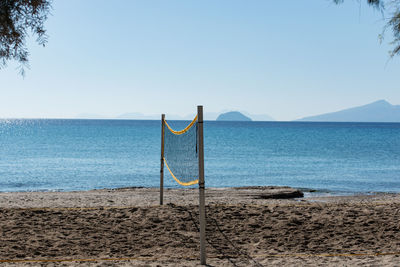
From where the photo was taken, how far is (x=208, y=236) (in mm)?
7359

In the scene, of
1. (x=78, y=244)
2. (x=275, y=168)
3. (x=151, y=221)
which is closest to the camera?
(x=78, y=244)

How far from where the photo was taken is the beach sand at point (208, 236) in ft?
20.1

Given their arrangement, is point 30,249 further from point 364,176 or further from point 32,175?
point 364,176

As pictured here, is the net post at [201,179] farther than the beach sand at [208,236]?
No

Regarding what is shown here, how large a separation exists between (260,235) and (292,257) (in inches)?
43.4

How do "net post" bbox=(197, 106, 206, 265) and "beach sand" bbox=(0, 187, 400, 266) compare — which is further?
"beach sand" bbox=(0, 187, 400, 266)

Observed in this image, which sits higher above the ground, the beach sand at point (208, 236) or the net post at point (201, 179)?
the net post at point (201, 179)

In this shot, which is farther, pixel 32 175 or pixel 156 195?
pixel 32 175

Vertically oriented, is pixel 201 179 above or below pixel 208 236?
above

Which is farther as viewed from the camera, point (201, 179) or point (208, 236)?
point (208, 236)

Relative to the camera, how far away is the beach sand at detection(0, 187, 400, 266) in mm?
6125

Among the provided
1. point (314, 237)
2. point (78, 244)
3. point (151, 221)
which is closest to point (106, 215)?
point (151, 221)

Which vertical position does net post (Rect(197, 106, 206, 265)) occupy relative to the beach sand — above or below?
above

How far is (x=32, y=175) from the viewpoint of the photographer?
76.6 ft
